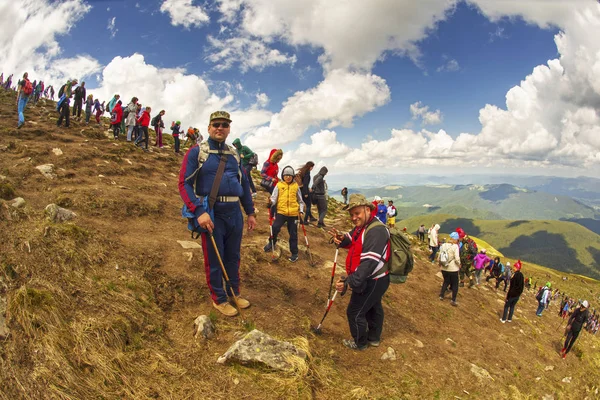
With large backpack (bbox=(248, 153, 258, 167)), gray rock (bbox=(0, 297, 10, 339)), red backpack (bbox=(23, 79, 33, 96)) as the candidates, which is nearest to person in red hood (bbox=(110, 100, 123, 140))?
red backpack (bbox=(23, 79, 33, 96))

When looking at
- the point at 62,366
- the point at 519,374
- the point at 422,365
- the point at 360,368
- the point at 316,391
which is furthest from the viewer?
the point at 519,374

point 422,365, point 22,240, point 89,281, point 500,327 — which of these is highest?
point 22,240

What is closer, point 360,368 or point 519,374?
point 360,368

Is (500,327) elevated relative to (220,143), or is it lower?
lower

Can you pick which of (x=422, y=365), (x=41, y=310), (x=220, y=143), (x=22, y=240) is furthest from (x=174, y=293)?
(x=422, y=365)

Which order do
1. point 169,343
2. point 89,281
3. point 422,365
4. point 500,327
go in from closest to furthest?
point 169,343 < point 89,281 < point 422,365 < point 500,327

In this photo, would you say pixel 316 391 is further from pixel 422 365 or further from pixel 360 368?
pixel 422 365

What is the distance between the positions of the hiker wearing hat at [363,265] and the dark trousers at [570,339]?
497 inches

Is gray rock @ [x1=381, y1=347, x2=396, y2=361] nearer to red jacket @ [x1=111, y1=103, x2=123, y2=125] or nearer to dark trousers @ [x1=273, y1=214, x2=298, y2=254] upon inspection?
dark trousers @ [x1=273, y1=214, x2=298, y2=254]

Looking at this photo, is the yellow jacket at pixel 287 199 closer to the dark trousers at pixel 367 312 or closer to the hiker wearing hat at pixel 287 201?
the hiker wearing hat at pixel 287 201

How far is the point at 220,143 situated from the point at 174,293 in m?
3.36

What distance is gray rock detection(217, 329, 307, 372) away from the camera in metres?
4.54

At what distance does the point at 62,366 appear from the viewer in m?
3.63

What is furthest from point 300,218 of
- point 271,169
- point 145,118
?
point 145,118
